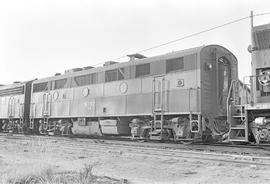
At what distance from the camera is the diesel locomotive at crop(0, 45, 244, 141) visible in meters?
13.9

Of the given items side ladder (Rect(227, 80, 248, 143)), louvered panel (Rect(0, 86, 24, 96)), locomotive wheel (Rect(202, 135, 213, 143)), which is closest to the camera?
side ladder (Rect(227, 80, 248, 143))

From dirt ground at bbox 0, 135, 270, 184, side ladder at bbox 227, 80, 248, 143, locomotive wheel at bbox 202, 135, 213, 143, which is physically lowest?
dirt ground at bbox 0, 135, 270, 184

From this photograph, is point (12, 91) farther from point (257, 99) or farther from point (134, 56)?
point (257, 99)

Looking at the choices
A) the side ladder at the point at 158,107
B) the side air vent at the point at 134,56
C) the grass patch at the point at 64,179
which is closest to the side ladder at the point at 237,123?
the side ladder at the point at 158,107

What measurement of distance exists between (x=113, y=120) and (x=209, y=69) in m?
5.80

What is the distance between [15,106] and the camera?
84.7 ft

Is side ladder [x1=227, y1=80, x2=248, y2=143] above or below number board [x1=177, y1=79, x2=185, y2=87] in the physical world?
below

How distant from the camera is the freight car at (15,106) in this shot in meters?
24.8

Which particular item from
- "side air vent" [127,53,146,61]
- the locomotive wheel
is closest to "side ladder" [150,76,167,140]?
the locomotive wheel

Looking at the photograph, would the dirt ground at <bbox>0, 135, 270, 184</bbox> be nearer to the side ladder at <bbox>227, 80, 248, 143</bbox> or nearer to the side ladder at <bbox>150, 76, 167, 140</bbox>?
the side ladder at <bbox>227, 80, 248, 143</bbox>

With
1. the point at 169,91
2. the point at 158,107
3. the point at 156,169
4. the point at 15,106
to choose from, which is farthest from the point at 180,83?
the point at 15,106

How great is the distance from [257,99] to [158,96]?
203 inches

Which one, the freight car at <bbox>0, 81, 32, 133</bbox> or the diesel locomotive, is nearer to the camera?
the diesel locomotive

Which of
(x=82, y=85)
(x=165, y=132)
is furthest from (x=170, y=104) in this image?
(x=82, y=85)
